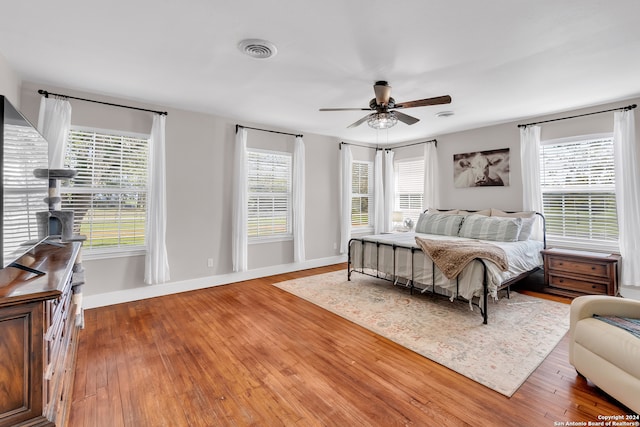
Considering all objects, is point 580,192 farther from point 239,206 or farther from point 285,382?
point 239,206

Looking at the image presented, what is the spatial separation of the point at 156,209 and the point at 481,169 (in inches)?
208

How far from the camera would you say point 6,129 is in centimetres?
138

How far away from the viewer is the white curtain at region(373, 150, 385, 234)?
669cm

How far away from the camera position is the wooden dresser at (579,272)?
3.60 meters

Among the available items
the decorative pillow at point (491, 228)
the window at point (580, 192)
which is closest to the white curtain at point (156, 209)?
the decorative pillow at point (491, 228)

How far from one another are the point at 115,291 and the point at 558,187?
6450mm

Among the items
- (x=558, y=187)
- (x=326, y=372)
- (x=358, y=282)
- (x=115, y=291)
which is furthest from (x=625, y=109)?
(x=115, y=291)

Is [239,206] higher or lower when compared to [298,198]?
lower

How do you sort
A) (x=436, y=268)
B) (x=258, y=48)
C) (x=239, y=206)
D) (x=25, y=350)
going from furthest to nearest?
(x=239, y=206) < (x=436, y=268) < (x=258, y=48) < (x=25, y=350)

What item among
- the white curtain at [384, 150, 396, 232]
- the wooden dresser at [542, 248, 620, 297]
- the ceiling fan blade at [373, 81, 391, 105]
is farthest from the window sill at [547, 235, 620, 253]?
the ceiling fan blade at [373, 81, 391, 105]

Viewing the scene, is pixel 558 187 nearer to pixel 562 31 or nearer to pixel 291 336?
pixel 562 31

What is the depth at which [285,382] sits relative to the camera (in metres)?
2.14

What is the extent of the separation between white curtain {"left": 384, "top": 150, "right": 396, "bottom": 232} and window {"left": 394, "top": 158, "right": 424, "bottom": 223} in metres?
0.15

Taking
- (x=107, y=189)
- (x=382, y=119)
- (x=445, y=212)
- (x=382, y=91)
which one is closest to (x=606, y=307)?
(x=382, y=119)
